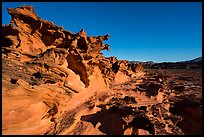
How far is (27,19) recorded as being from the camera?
33.5ft

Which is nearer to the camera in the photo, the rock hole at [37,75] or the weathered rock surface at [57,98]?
the weathered rock surface at [57,98]

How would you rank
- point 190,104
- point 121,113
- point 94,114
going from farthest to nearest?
point 190,104, point 94,114, point 121,113

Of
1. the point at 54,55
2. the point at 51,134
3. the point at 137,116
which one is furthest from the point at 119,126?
the point at 54,55

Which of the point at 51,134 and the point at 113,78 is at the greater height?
the point at 113,78

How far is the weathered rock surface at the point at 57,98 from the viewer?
6004 millimetres

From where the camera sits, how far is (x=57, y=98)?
709 centimetres

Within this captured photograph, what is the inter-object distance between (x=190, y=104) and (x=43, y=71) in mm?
7754

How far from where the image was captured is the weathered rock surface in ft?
19.7

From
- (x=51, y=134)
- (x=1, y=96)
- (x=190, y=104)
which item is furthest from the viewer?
(x=190, y=104)

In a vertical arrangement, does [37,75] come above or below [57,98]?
above

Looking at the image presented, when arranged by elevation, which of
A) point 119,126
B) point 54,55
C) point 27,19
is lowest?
point 119,126

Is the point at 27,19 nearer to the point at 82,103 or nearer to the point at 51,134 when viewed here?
the point at 82,103

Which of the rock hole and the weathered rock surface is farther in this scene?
the rock hole

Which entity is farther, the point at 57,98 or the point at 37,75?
the point at 37,75
